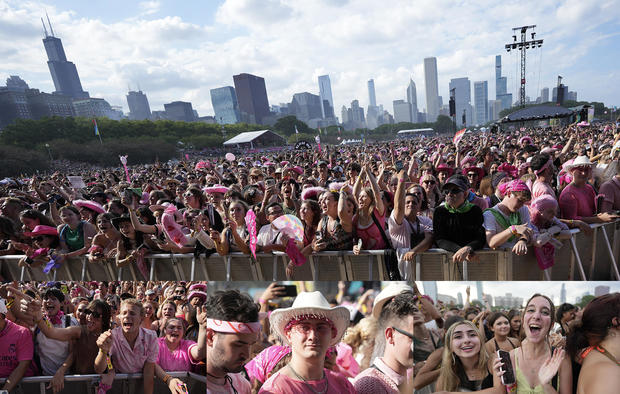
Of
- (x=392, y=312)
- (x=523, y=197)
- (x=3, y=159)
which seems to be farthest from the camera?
(x=3, y=159)

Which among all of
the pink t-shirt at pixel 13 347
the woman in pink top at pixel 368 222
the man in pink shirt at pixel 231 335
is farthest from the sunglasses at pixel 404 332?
the pink t-shirt at pixel 13 347

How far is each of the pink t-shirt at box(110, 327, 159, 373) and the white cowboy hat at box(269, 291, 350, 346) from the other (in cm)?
145

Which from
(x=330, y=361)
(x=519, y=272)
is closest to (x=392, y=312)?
(x=330, y=361)

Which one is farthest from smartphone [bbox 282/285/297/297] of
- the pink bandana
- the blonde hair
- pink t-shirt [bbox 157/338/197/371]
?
the pink bandana

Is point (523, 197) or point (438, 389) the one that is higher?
point (523, 197)

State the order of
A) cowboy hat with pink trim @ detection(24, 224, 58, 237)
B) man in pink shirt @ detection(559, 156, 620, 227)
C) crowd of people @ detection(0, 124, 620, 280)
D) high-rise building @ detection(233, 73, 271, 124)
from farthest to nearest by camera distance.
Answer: high-rise building @ detection(233, 73, 271, 124)
cowboy hat with pink trim @ detection(24, 224, 58, 237)
man in pink shirt @ detection(559, 156, 620, 227)
crowd of people @ detection(0, 124, 620, 280)

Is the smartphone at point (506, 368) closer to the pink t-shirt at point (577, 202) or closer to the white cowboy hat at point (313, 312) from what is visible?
the white cowboy hat at point (313, 312)

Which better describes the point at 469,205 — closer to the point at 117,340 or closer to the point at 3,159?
the point at 117,340

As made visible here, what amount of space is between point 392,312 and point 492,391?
0.64m

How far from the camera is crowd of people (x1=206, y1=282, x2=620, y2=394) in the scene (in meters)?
1.52

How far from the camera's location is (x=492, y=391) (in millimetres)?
1610

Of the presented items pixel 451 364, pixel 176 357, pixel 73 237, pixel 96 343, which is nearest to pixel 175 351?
pixel 176 357

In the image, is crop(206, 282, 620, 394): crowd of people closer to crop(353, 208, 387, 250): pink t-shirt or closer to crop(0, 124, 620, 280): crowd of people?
crop(0, 124, 620, 280): crowd of people

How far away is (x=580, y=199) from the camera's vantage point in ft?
13.5
